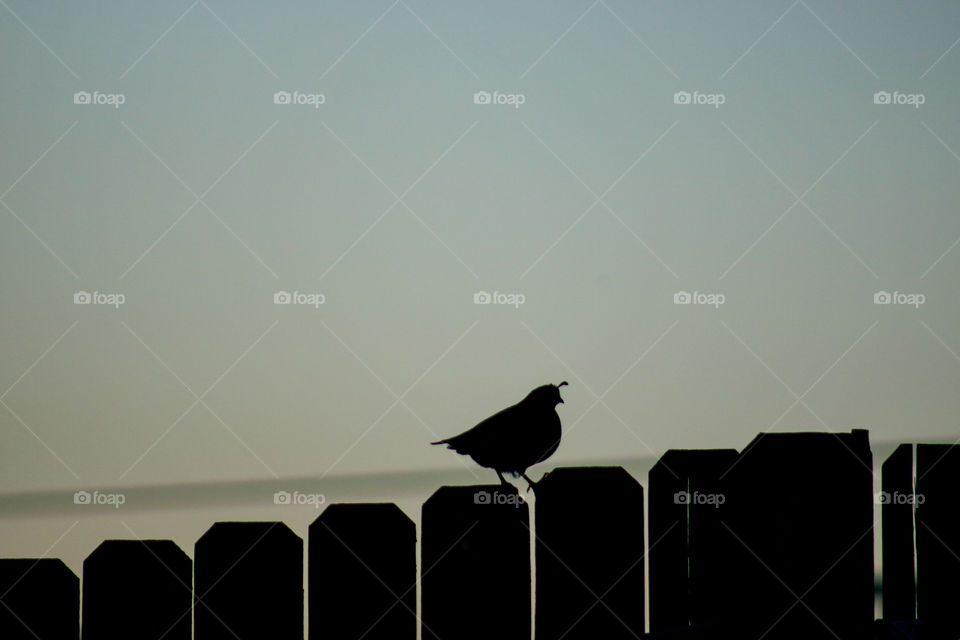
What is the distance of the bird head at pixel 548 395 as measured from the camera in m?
2.54

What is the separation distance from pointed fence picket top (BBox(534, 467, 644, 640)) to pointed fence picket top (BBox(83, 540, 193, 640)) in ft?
2.76

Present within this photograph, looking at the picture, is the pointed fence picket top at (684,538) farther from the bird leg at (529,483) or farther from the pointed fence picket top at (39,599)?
the pointed fence picket top at (39,599)

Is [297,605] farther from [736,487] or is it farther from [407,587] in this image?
[736,487]

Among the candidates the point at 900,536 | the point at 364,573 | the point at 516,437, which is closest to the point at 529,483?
the point at 516,437

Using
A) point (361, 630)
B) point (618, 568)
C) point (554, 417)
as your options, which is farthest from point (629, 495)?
point (361, 630)

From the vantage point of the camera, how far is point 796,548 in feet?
7.32

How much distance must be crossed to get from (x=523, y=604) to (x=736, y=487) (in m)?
0.58

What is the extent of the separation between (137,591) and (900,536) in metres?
1.91

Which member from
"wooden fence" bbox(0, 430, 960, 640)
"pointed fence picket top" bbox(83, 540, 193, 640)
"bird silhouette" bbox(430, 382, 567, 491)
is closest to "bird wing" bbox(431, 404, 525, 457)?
"bird silhouette" bbox(430, 382, 567, 491)

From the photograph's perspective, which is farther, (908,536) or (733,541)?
(908,536)

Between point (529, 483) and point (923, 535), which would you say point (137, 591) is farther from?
point (923, 535)

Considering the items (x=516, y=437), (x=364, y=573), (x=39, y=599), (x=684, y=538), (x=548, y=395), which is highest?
(x=548, y=395)

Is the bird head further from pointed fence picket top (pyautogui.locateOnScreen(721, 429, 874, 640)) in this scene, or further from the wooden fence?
pointed fence picket top (pyautogui.locateOnScreen(721, 429, 874, 640))

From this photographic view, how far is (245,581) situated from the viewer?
219 cm
